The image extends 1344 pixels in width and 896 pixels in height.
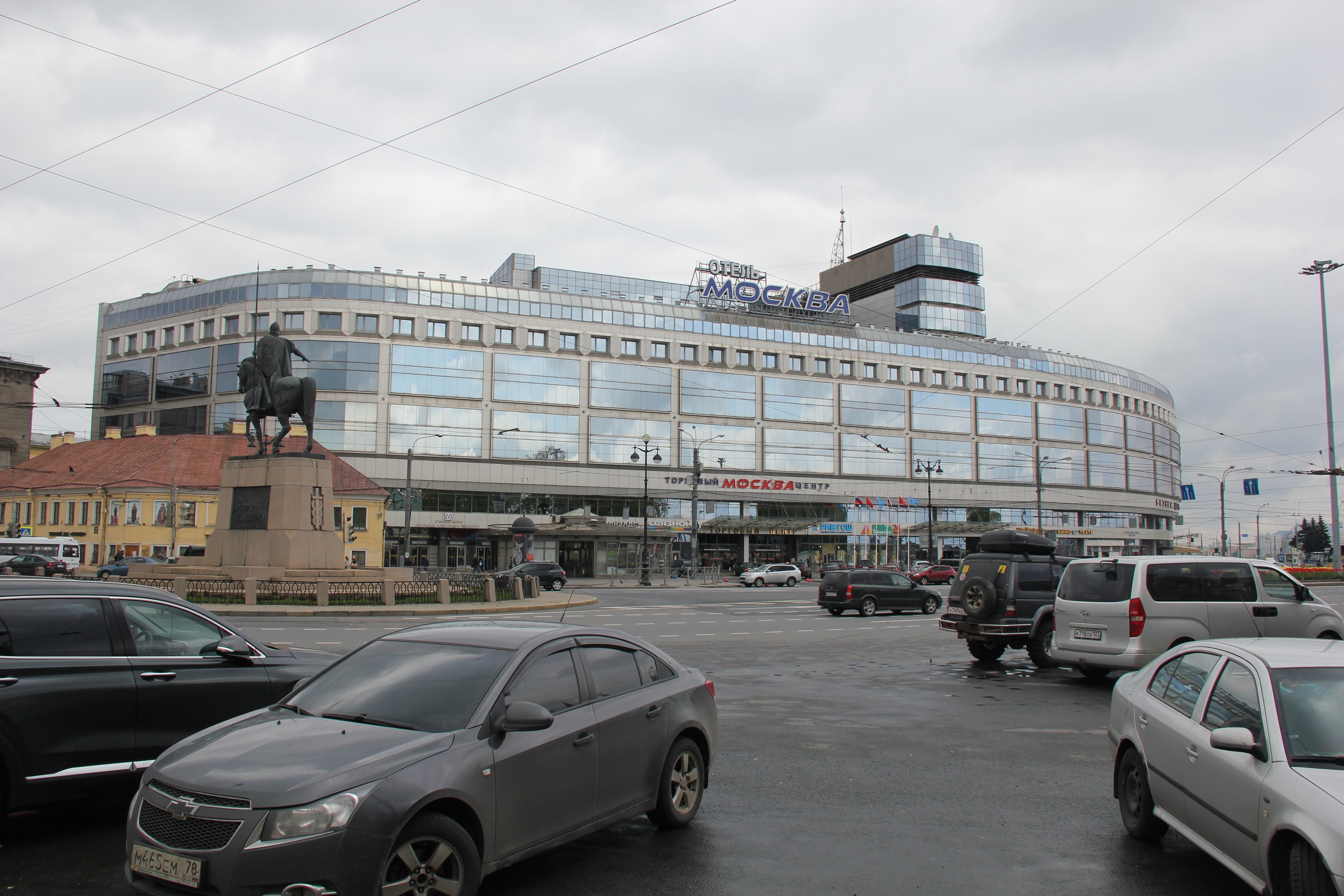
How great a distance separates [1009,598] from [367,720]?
13.2m

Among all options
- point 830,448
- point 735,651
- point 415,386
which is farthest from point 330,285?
point 735,651

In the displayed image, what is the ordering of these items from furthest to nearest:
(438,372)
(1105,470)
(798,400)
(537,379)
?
1. (1105,470)
2. (798,400)
3. (537,379)
4. (438,372)

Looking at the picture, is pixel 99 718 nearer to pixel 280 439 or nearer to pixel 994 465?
pixel 280 439

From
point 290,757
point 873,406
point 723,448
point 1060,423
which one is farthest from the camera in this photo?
point 1060,423

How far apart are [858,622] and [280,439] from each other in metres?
18.6

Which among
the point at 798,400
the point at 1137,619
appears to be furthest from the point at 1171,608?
the point at 798,400

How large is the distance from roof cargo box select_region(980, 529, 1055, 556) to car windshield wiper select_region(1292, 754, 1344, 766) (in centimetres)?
1196

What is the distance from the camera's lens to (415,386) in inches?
2758

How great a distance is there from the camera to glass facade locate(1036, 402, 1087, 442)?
91688 millimetres

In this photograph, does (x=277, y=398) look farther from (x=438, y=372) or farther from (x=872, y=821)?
(x=438, y=372)

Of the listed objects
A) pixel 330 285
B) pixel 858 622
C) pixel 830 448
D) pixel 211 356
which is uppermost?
pixel 330 285

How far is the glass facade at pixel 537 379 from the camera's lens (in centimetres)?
7200

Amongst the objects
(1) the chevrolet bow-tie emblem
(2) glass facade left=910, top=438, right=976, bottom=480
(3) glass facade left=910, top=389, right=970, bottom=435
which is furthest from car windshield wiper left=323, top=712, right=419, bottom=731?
(3) glass facade left=910, top=389, right=970, bottom=435

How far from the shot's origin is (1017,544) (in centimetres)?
1656
